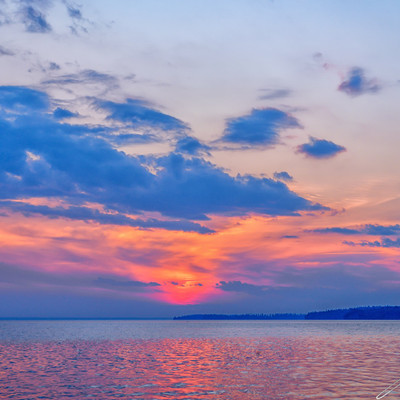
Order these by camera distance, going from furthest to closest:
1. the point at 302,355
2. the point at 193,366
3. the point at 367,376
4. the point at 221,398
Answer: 1. the point at 302,355
2. the point at 193,366
3. the point at 367,376
4. the point at 221,398

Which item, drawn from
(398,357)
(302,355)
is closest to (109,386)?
(302,355)

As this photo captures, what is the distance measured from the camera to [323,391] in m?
41.5

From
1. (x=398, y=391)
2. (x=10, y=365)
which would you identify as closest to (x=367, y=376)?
(x=398, y=391)

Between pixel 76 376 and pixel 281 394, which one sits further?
pixel 76 376

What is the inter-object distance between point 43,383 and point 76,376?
5.44 metres

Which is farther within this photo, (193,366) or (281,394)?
(193,366)

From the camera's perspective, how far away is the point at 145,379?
50344 mm

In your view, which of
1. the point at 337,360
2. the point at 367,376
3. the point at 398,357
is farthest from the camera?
the point at 398,357

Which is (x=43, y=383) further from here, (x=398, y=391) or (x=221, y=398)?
(x=398, y=391)

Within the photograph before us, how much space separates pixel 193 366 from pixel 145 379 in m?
12.0

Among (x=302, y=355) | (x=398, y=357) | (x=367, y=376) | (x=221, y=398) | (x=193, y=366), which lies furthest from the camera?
(x=302, y=355)

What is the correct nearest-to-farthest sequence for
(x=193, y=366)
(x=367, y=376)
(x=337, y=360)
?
(x=367, y=376) < (x=193, y=366) < (x=337, y=360)

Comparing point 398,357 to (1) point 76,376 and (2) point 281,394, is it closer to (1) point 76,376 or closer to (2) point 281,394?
(2) point 281,394

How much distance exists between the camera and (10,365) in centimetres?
6328
